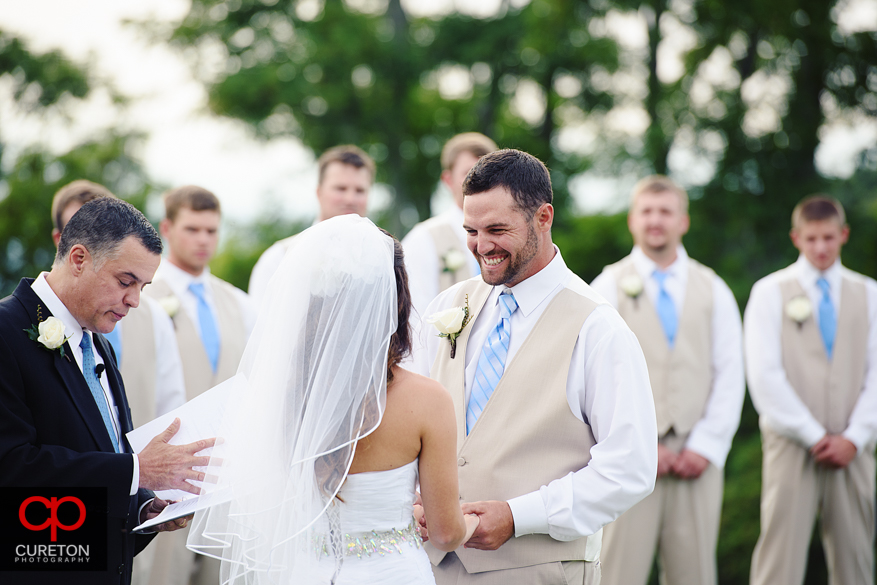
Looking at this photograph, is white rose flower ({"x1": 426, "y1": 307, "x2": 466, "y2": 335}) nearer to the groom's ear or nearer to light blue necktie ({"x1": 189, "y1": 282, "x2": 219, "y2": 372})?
the groom's ear

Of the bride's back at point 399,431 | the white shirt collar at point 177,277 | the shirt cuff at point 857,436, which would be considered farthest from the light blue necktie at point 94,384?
the shirt cuff at point 857,436

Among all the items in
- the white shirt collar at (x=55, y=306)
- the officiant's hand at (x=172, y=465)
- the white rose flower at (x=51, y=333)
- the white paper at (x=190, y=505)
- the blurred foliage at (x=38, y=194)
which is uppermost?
the blurred foliage at (x=38, y=194)

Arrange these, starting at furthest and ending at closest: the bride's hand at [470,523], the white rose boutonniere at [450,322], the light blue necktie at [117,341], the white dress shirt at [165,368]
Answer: the white dress shirt at [165,368] < the light blue necktie at [117,341] < the white rose boutonniere at [450,322] < the bride's hand at [470,523]

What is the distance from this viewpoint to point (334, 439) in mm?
2525

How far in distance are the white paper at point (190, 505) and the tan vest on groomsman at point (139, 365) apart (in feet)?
7.03

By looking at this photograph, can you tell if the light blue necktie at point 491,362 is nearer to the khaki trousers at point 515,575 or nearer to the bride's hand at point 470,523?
the bride's hand at point 470,523

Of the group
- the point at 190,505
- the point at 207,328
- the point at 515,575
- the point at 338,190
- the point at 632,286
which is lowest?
the point at 515,575

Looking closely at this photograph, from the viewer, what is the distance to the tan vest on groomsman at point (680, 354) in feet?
17.1

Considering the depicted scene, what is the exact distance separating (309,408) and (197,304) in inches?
129

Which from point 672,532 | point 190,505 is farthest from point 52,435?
point 672,532

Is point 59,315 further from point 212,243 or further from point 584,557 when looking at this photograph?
point 212,243

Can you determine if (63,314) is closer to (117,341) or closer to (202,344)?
(117,341)

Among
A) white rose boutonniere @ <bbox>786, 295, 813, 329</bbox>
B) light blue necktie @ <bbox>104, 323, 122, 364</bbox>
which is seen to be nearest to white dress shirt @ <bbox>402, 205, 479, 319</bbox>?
light blue necktie @ <bbox>104, 323, 122, 364</bbox>

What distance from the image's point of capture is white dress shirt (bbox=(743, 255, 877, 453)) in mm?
5598
